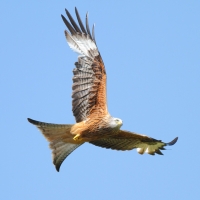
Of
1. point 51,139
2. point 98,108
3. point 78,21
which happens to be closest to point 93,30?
point 78,21

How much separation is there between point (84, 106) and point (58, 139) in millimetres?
903

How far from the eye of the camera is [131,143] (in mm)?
14281

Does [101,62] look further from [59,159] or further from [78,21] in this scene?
[59,159]

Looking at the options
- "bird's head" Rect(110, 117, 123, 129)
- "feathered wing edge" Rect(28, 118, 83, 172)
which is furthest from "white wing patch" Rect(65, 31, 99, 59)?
"feathered wing edge" Rect(28, 118, 83, 172)

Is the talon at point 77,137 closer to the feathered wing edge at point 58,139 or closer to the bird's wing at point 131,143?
the feathered wing edge at point 58,139

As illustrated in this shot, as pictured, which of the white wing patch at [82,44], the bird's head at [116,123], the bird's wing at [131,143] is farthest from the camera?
the bird's wing at [131,143]

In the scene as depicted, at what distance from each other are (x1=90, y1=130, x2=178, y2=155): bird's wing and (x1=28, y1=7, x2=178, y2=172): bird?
1.75 feet

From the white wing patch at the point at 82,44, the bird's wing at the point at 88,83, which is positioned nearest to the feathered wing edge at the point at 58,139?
the bird's wing at the point at 88,83

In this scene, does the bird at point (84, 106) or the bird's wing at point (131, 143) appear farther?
the bird's wing at point (131, 143)

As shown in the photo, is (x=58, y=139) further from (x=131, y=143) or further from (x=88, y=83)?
(x=131, y=143)

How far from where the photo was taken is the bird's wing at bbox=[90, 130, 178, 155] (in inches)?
548

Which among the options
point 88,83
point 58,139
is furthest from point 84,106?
point 58,139

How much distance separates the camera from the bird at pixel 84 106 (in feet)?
42.0

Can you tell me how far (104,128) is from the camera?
1276 centimetres
